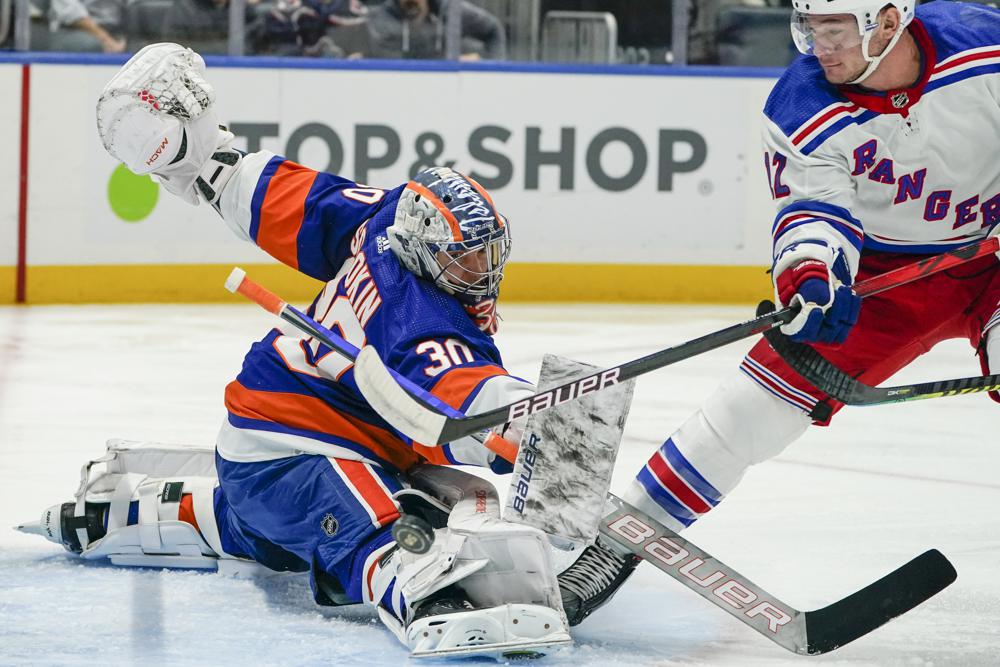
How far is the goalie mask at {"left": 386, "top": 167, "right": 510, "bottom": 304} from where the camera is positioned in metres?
2.41

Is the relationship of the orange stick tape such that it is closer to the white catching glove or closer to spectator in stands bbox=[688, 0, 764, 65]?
the white catching glove

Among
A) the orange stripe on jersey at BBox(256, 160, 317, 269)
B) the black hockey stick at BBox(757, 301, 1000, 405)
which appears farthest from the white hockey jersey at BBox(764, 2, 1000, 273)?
the orange stripe on jersey at BBox(256, 160, 317, 269)

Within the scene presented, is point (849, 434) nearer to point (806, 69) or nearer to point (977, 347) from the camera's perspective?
point (977, 347)

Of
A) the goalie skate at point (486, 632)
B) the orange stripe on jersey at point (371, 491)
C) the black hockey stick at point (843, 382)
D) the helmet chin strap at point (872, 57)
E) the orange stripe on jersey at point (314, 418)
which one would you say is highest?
the helmet chin strap at point (872, 57)

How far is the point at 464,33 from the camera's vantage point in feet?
20.5

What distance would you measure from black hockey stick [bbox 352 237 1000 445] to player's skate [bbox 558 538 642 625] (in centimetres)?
41

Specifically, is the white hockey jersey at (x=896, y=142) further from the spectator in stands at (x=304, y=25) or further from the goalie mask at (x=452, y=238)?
the spectator in stands at (x=304, y=25)

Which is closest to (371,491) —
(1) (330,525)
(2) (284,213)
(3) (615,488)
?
(1) (330,525)

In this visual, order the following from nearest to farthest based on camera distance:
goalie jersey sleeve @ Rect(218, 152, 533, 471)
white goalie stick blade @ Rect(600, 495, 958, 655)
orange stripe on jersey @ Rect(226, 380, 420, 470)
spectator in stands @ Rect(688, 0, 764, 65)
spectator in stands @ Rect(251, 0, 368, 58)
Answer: goalie jersey sleeve @ Rect(218, 152, 533, 471) → white goalie stick blade @ Rect(600, 495, 958, 655) → orange stripe on jersey @ Rect(226, 380, 420, 470) → spectator in stands @ Rect(251, 0, 368, 58) → spectator in stands @ Rect(688, 0, 764, 65)

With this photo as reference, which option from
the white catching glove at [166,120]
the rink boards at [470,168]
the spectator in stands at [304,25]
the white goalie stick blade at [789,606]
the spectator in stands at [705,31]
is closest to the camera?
the white goalie stick blade at [789,606]

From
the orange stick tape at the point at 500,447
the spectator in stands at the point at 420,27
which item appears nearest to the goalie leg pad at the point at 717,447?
the orange stick tape at the point at 500,447

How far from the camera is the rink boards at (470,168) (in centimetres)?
593

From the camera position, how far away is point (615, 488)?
350 centimetres

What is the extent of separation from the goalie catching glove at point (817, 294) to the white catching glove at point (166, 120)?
1008 millimetres
